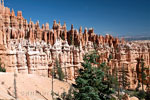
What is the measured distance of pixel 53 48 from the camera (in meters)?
36.6

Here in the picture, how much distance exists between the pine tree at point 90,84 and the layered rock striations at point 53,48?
13.6 metres

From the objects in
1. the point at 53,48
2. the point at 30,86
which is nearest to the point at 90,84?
the point at 30,86

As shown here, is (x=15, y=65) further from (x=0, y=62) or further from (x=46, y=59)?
(x=46, y=59)

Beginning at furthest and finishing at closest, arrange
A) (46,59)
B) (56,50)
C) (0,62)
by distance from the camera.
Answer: (56,50) → (46,59) → (0,62)

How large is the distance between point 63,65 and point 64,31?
50.7ft

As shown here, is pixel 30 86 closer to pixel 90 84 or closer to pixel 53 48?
pixel 90 84

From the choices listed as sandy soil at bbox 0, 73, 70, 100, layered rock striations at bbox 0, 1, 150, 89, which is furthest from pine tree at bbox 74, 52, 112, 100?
layered rock striations at bbox 0, 1, 150, 89

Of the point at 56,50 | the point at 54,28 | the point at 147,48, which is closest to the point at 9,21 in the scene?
the point at 54,28

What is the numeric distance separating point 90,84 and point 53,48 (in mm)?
20223

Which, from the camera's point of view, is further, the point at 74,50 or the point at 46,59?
the point at 74,50

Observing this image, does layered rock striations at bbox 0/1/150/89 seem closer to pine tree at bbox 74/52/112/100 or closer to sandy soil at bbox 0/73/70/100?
sandy soil at bbox 0/73/70/100

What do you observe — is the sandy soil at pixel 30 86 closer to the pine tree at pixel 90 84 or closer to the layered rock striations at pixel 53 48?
the pine tree at pixel 90 84

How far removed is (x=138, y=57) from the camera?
52531mm

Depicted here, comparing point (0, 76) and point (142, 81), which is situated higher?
point (0, 76)
